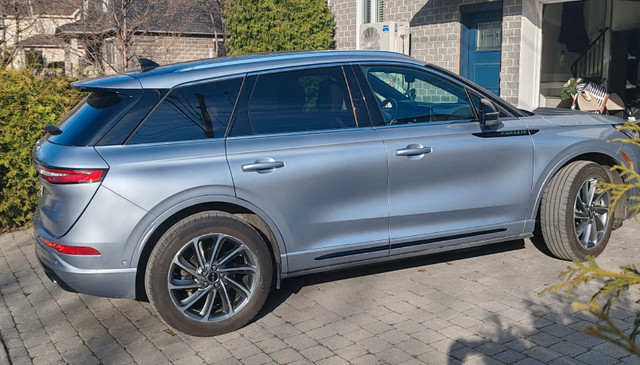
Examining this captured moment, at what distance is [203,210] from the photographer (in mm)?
4824

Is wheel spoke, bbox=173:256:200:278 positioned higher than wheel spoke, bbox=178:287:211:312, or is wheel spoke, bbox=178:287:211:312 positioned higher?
wheel spoke, bbox=173:256:200:278

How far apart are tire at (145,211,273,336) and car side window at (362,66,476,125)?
1.59m

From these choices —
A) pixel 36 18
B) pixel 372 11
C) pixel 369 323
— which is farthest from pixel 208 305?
pixel 36 18

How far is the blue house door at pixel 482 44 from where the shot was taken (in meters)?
12.3

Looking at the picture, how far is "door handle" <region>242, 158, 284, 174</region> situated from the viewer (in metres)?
4.83

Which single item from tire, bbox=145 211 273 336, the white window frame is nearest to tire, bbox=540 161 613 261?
tire, bbox=145 211 273 336

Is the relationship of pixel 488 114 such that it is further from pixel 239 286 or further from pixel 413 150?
pixel 239 286

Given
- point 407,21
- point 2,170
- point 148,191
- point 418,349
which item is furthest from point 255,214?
point 407,21

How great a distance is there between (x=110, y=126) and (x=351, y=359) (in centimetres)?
223

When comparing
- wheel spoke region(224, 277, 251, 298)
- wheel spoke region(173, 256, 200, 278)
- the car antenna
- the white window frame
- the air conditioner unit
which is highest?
the white window frame

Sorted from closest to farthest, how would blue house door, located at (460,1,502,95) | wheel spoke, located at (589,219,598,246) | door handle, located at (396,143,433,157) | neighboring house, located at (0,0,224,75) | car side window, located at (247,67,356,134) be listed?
car side window, located at (247,67,356,134)
door handle, located at (396,143,433,157)
wheel spoke, located at (589,219,598,246)
blue house door, located at (460,1,502,95)
neighboring house, located at (0,0,224,75)

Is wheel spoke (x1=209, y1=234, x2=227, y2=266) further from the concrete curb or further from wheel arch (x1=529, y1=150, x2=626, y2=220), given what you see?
wheel arch (x1=529, y1=150, x2=626, y2=220)

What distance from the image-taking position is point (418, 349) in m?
4.45

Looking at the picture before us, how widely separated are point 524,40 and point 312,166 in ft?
25.5
